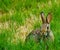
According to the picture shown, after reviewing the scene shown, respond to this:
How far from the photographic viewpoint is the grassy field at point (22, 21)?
241 inches

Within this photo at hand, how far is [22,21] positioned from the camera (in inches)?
293

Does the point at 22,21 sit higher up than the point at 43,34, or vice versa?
the point at 22,21

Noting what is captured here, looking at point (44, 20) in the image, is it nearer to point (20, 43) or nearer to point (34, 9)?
point (20, 43)

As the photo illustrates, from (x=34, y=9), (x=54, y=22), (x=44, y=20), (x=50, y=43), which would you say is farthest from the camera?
(x=34, y=9)

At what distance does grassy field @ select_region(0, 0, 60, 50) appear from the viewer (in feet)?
20.1

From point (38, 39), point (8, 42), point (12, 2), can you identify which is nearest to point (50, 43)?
point (38, 39)

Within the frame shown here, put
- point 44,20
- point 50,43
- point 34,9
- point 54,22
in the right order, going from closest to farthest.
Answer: point 50,43 → point 44,20 → point 54,22 → point 34,9

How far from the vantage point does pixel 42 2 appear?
8266 mm

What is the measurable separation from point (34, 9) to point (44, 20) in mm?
1418

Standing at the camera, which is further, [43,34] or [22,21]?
[22,21]

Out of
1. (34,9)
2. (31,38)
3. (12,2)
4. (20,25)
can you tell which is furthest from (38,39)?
(12,2)

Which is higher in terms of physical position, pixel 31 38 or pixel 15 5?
pixel 15 5

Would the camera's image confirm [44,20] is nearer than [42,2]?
Yes

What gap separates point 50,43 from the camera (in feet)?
20.0
